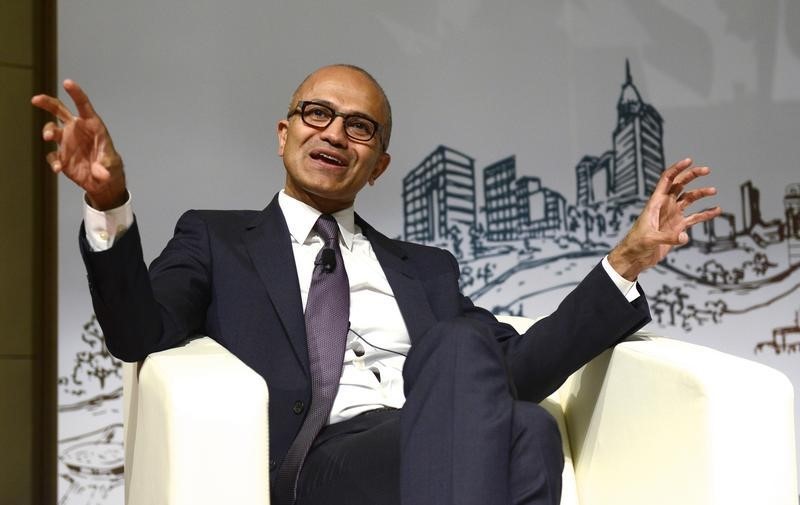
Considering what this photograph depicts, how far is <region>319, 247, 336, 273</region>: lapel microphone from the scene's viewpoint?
1792 millimetres

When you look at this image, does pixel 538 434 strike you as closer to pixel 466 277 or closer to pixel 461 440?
pixel 461 440

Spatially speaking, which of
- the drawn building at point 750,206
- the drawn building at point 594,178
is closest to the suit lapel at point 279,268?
the drawn building at point 594,178

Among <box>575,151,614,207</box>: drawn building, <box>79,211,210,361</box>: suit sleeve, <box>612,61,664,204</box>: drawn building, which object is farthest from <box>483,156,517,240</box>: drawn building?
<box>79,211,210,361</box>: suit sleeve

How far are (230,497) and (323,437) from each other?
1.21 ft

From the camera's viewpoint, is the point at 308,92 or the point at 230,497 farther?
the point at 308,92

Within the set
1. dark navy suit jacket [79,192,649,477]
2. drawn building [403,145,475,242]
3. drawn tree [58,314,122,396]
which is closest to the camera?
dark navy suit jacket [79,192,649,477]

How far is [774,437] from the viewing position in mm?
1339

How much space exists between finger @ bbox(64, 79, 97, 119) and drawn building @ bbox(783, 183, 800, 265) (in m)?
2.65

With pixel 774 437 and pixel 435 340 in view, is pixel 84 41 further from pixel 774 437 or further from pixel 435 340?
pixel 774 437

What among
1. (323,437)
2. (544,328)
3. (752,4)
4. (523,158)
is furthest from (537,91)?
(323,437)

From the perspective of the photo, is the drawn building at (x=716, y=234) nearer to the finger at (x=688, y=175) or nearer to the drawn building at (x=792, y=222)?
the drawn building at (x=792, y=222)

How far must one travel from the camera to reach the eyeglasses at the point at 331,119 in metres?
1.94

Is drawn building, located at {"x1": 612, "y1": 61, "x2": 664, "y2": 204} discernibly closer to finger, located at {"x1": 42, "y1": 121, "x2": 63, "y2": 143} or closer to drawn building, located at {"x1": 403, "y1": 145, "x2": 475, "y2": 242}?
drawn building, located at {"x1": 403, "y1": 145, "x2": 475, "y2": 242}

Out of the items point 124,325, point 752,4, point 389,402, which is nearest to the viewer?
point 124,325
